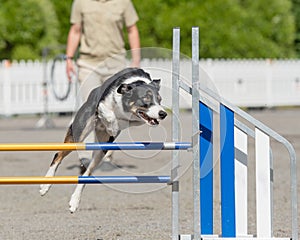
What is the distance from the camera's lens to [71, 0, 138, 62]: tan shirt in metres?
9.66

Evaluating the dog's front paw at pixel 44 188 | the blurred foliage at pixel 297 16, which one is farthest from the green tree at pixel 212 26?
the dog's front paw at pixel 44 188

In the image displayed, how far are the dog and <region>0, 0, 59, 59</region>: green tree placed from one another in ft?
63.9

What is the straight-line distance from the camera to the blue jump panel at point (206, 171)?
5.61m

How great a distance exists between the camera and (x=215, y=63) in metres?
26.2

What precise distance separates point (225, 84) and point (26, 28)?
6.10 meters

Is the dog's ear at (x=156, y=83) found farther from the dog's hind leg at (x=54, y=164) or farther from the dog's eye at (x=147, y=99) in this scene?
the dog's hind leg at (x=54, y=164)

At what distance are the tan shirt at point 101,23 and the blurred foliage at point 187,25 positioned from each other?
16.0 m

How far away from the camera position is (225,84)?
26609 millimetres

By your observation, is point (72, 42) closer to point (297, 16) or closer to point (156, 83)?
point (156, 83)

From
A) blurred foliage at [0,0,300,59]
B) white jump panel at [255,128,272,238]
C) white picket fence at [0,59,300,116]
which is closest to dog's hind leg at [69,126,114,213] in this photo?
white jump panel at [255,128,272,238]

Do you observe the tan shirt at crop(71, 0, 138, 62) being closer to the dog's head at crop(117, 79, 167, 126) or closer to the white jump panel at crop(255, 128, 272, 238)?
the dog's head at crop(117, 79, 167, 126)

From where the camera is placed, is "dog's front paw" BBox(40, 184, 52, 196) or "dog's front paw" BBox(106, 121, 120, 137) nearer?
"dog's front paw" BBox(106, 121, 120, 137)

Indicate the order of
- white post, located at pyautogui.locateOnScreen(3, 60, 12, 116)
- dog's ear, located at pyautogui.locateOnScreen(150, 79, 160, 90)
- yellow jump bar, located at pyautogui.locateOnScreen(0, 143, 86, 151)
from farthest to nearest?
white post, located at pyautogui.locateOnScreen(3, 60, 12, 116)
dog's ear, located at pyautogui.locateOnScreen(150, 79, 160, 90)
yellow jump bar, located at pyautogui.locateOnScreen(0, 143, 86, 151)

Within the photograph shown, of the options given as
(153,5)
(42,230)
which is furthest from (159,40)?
(42,230)
